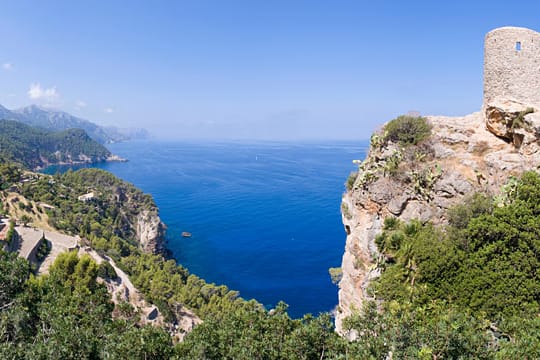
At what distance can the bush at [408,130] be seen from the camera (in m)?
14.5

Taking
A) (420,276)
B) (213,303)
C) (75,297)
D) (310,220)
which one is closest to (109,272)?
(213,303)

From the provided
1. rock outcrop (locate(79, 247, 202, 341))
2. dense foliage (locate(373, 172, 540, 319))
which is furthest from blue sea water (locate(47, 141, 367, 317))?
dense foliage (locate(373, 172, 540, 319))

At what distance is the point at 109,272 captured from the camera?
29.2m

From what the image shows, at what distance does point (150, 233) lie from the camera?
5525cm

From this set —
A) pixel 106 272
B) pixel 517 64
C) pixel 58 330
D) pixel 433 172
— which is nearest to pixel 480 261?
pixel 433 172

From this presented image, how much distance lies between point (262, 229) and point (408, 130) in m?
49.1

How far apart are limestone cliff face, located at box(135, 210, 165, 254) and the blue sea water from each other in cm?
315

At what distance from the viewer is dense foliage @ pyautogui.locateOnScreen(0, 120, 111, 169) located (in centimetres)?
12469

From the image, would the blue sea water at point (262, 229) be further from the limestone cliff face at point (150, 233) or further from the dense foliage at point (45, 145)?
the dense foliage at point (45, 145)

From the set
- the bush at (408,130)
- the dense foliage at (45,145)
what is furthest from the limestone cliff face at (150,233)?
the dense foliage at (45,145)

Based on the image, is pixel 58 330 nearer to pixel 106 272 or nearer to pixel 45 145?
pixel 106 272

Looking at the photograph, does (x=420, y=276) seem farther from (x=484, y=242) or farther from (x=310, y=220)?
(x=310, y=220)

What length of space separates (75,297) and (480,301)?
52.9 ft

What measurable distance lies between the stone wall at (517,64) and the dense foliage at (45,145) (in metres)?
141
